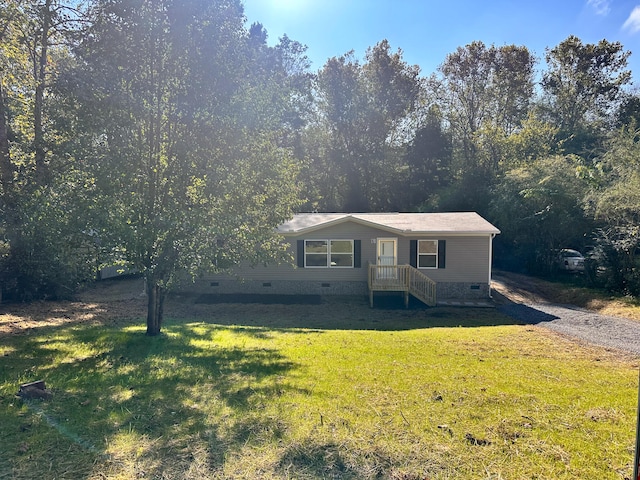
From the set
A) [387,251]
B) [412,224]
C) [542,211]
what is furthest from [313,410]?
[542,211]

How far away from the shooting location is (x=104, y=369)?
20.0 feet

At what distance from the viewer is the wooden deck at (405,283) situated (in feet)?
50.4

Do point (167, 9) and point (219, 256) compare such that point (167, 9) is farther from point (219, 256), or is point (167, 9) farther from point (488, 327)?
point (488, 327)

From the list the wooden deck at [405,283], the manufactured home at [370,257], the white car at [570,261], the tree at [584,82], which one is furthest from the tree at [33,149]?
the tree at [584,82]

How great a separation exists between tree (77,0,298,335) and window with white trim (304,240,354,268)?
8.15 metres

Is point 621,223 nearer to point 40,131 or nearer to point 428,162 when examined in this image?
point 428,162

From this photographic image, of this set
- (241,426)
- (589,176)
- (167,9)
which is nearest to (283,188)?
(167,9)

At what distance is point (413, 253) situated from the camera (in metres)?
16.6

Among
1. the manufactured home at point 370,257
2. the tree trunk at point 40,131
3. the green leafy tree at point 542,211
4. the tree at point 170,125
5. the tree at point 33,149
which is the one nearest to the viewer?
the tree at point 170,125

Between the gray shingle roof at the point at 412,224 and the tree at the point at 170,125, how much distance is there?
311 inches

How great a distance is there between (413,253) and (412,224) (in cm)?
135

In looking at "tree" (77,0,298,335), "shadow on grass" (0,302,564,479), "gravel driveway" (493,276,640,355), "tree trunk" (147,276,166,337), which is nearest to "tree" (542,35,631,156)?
"gravel driveway" (493,276,640,355)

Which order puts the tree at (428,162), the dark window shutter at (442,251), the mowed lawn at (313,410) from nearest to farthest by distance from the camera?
the mowed lawn at (313,410), the dark window shutter at (442,251), the tree at (428,162)

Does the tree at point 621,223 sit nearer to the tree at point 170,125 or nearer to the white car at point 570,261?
the white car at point 570,261
